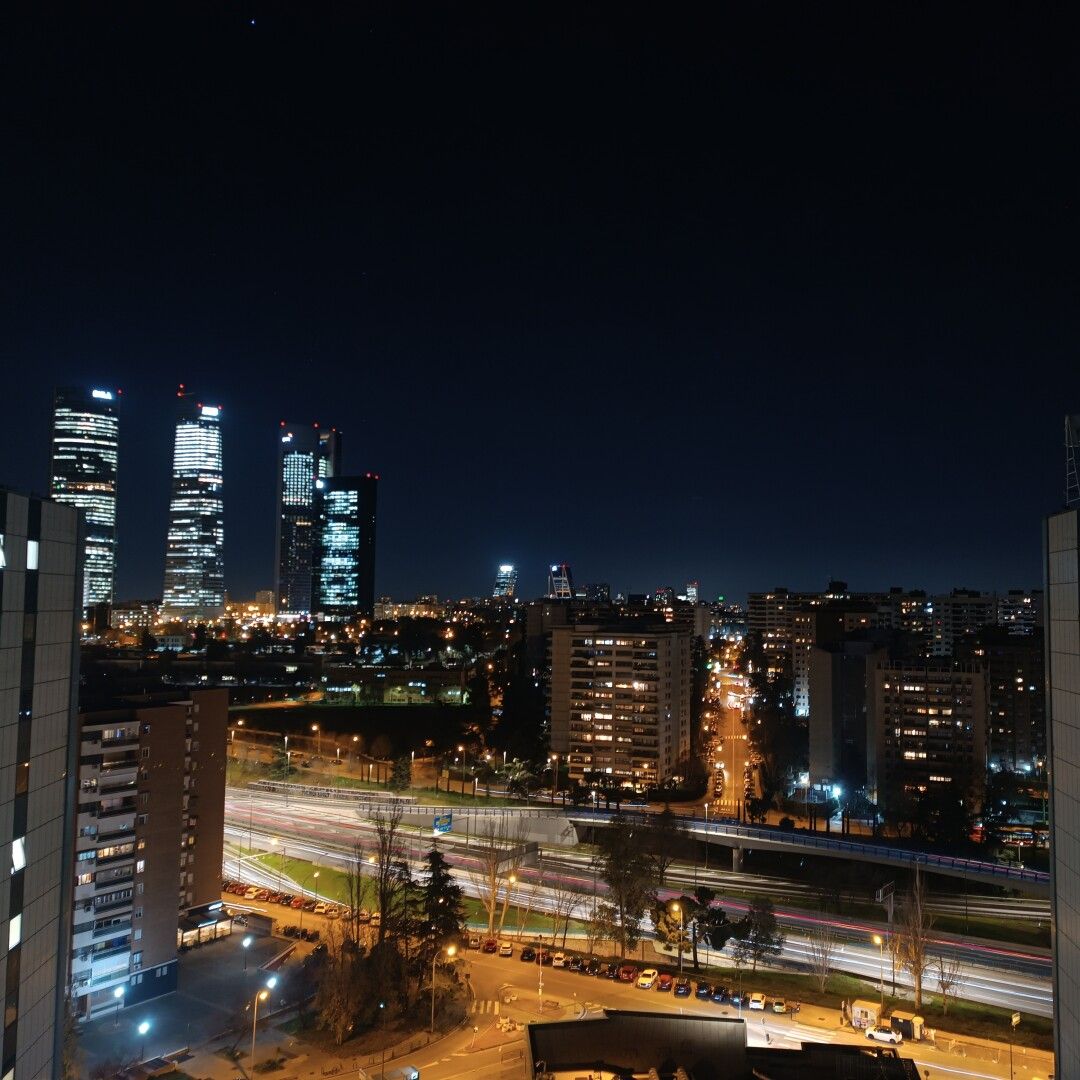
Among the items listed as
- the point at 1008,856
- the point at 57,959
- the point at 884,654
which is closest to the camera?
the point at 57,959

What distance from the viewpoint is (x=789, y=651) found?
67688 mm

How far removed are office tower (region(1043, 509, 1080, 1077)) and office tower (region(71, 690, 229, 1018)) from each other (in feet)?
52.9

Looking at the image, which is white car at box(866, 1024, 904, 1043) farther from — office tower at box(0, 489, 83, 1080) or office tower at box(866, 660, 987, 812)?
office tower at box(866, 660, 987, 812)

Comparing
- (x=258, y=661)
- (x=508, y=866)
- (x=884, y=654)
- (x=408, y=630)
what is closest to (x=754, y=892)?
(x=508, y=866)

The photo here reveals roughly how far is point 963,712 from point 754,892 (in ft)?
53.8

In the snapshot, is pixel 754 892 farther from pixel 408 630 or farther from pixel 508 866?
pixel 408 630

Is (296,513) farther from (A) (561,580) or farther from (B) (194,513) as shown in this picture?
(A) (561,580)

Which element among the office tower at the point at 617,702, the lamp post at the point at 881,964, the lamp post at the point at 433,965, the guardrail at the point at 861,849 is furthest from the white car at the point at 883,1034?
the office tower at the point at 617,702

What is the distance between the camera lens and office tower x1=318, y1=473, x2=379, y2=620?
107625 mm

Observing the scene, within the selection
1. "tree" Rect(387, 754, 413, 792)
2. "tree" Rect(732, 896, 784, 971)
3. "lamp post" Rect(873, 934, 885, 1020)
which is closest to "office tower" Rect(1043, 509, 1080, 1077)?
"lamp post" Rect(873, 934, 885, 1020)

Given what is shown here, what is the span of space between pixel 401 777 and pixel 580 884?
1183cm

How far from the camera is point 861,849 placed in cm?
2477

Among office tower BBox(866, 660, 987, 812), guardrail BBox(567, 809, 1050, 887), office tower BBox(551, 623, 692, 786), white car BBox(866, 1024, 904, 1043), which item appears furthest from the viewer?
office tower BBox(551, 623, 692, 786)

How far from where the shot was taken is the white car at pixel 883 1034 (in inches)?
572
